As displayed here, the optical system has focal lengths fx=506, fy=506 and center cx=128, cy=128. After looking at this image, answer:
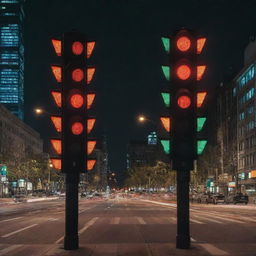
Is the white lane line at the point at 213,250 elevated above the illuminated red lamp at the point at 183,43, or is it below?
below

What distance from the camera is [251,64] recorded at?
99.1 metres

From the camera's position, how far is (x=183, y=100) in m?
13.2

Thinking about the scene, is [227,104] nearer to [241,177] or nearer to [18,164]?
[241,177]

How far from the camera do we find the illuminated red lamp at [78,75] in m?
13.3

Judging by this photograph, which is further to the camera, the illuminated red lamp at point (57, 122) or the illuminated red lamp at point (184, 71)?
the illuminated red lamp at point (57, 122)

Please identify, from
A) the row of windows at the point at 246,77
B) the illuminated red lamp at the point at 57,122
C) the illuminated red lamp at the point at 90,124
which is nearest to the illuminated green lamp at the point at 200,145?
the illuminated red lamp at the point at 90,124

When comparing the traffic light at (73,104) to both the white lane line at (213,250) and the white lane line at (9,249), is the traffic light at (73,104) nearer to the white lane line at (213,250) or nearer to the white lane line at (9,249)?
the white lane line at (9,249)

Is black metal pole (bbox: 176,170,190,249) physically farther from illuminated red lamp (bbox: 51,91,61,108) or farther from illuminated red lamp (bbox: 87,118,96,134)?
illuminated red lamp (bbox: 51,91,61,108)

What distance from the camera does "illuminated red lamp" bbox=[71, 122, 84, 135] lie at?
13047mm

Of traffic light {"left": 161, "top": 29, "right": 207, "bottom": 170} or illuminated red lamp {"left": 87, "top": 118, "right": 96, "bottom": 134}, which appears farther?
illuminated red lamp {"left": 87, "top": 118, "right": 96, "bottom": 134}

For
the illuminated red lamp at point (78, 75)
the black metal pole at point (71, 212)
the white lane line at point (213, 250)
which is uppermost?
the illuminated red lamp at point (78, 75)

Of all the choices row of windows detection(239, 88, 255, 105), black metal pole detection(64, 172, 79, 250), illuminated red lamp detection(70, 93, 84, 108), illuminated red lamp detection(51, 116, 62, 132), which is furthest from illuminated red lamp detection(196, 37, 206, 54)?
row of windows detection(239, 88, 255, 105)

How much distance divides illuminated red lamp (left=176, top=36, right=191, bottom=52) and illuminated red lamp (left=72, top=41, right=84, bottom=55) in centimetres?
258

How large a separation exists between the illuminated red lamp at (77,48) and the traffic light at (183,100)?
7.54 ft
